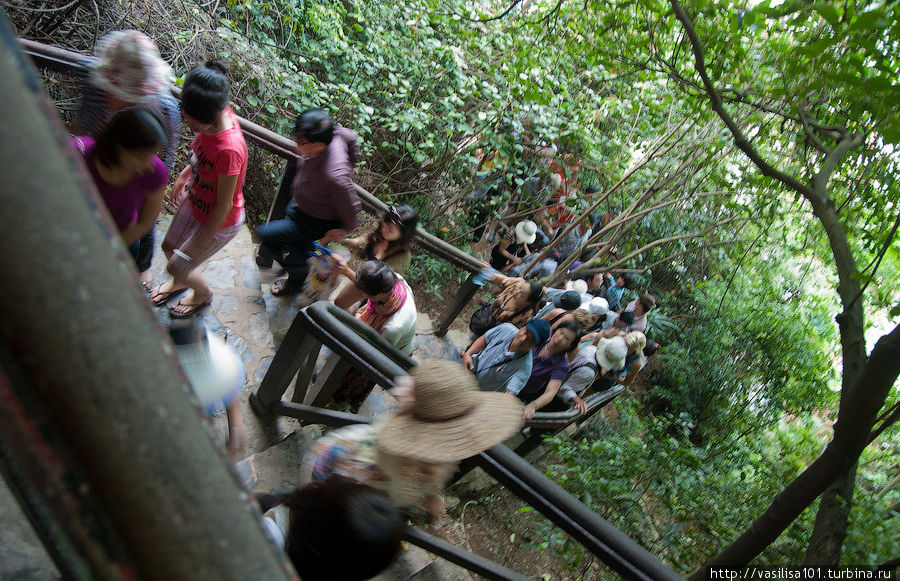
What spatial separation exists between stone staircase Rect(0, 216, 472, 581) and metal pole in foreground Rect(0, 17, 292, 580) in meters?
1.50

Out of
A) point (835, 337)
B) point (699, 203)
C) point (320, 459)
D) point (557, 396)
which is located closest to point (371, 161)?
point (557, 396)

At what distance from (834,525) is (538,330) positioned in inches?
83.8

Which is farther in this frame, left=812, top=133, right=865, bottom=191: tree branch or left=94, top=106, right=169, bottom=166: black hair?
left=812, top=133, right=865, bottom=191: tree branch

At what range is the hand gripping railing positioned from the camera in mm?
1965

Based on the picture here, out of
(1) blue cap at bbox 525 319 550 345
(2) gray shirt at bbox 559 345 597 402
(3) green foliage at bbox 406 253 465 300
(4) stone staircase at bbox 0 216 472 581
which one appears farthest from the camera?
(3) green foliage at bbox 406 253 465 300

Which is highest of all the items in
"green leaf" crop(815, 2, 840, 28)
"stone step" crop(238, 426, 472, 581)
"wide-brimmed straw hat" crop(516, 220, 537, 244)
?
"green leaf" crop(815, 2, 840, 28)

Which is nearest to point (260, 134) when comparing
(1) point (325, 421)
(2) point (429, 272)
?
(1) point (325, 421)

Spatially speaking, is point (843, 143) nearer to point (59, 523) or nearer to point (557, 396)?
point (557, 396)

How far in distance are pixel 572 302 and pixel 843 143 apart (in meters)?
2.61

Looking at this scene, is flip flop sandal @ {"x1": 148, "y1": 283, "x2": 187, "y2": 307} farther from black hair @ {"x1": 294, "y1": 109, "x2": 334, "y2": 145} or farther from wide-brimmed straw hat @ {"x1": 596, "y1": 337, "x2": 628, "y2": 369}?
wide-brimmed straw hat @ {"x1": 596, "y1": 337, "x2": 628, "y2": 369}

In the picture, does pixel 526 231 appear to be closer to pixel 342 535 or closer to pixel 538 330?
pixel 538 330

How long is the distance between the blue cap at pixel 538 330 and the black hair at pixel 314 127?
1.99 m

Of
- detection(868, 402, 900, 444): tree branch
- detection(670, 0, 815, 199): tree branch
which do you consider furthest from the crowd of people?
detection(670, 0, 815, 199): tree branch

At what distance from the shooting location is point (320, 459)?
2.16m
